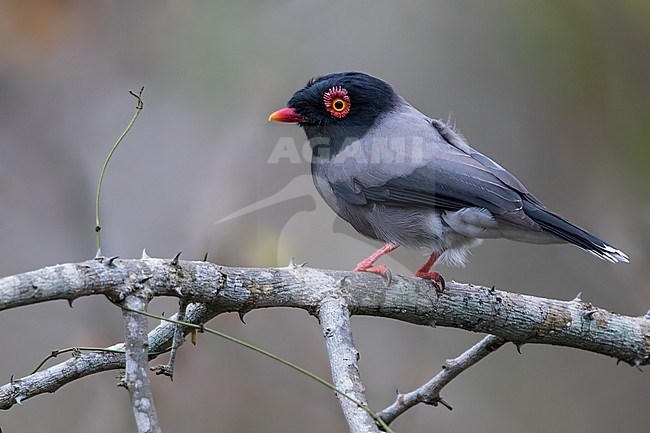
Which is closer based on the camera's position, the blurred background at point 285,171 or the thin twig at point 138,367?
the thin twig at point 138,367

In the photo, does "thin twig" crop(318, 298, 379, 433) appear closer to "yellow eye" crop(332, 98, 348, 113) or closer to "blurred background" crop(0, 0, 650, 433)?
"yellow eye" crop(332, 98, 348, 113)

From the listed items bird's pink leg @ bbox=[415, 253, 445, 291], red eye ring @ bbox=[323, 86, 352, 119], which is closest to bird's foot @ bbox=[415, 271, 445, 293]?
bird's pink leg @ bbox=[415, 253, 445, 291]

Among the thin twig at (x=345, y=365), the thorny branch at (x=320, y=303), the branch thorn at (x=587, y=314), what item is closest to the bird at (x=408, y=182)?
the thorny branch at (x=320, y=303)

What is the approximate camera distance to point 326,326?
288 cm

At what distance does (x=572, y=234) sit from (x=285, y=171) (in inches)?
96.8

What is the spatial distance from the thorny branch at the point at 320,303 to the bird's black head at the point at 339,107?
4.47 feet

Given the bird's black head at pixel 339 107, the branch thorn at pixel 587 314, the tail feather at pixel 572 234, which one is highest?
the bird's black head at pixel 339 107

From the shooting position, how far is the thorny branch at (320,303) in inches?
93.5

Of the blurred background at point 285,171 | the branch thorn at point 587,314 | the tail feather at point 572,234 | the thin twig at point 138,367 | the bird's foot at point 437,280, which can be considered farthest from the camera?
the blurred background at point 285,171

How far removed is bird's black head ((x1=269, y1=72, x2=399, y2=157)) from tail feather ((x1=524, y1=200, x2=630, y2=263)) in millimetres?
1144

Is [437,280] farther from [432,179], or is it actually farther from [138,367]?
[138,367]

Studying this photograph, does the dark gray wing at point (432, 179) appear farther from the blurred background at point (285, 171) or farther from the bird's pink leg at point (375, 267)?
the blurred background at point (285, 171)

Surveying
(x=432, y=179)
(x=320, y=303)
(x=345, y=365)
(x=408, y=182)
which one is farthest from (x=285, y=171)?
(x=345, y=365)

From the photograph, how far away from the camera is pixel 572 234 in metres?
3.85
